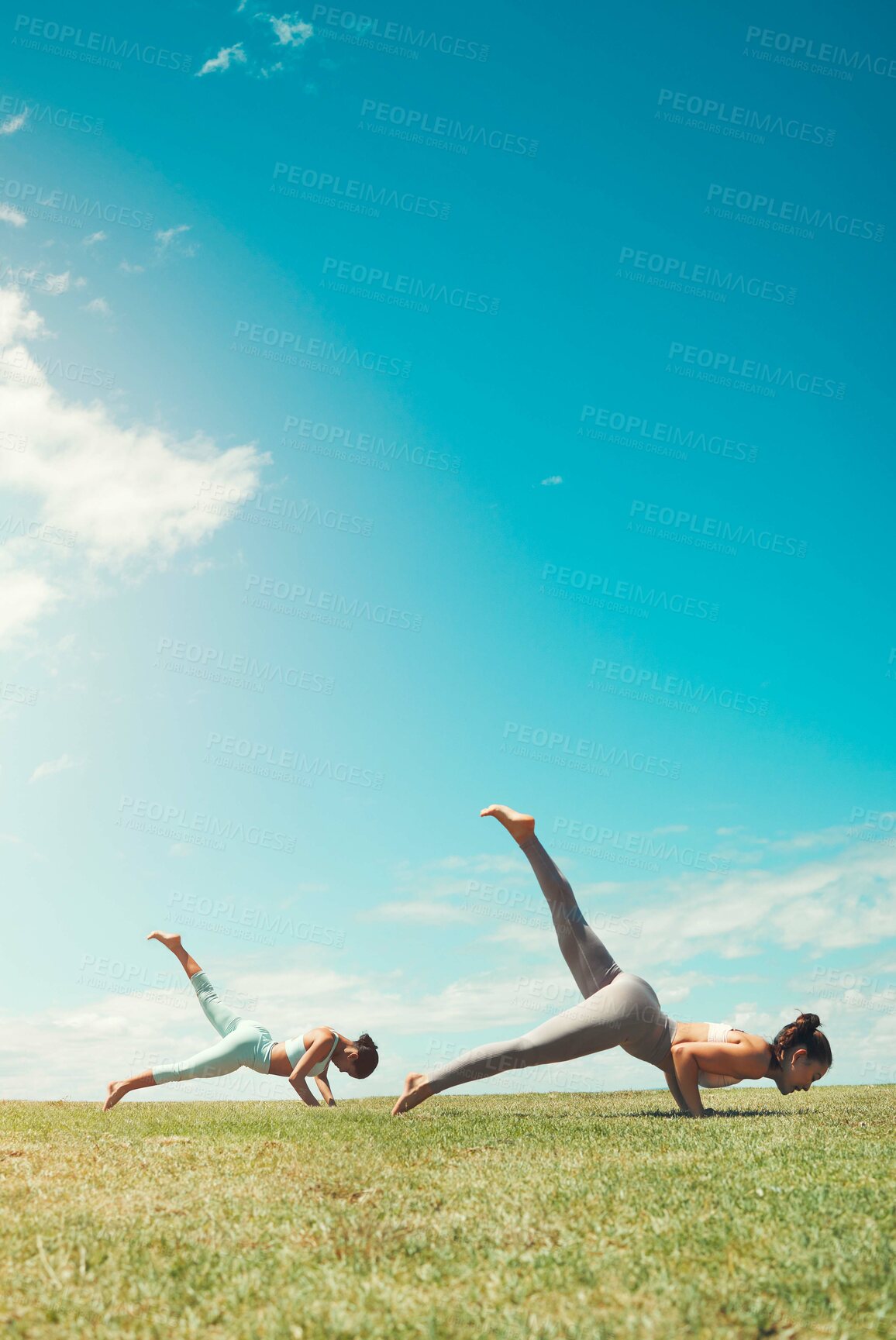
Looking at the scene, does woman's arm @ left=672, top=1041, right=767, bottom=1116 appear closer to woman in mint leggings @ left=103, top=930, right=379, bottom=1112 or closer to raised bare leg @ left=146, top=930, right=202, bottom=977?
woman in mint leggings @ left=103, top=930, right=379, bottom=1112

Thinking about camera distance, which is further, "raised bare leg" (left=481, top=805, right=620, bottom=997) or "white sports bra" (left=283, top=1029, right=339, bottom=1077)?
"white sports bra" (left=283, top=1029, right=339, bottom=1077)

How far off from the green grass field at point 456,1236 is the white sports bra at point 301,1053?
427 centimetres

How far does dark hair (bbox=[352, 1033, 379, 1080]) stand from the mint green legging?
1.16m

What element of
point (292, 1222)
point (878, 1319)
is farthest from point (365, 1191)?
point (878, 1319)

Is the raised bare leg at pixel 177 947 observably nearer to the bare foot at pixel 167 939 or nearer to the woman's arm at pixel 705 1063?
the bare foot at pixel 167 939

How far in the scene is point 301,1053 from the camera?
452 inches

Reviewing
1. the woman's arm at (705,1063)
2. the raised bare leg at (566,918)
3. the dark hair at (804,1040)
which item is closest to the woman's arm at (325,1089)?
the raised bare leg at (566,918)

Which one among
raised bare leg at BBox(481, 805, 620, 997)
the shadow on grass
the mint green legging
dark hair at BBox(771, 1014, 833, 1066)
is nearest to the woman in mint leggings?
the mint green legging

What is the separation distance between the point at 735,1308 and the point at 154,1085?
987 cm

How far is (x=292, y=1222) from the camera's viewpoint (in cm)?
437

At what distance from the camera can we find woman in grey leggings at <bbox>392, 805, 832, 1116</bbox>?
8602 mm

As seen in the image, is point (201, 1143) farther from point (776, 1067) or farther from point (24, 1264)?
point (776, 1067)

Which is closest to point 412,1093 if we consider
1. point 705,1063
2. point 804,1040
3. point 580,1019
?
point 580,1019

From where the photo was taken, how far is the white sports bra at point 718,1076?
29.8 ft
